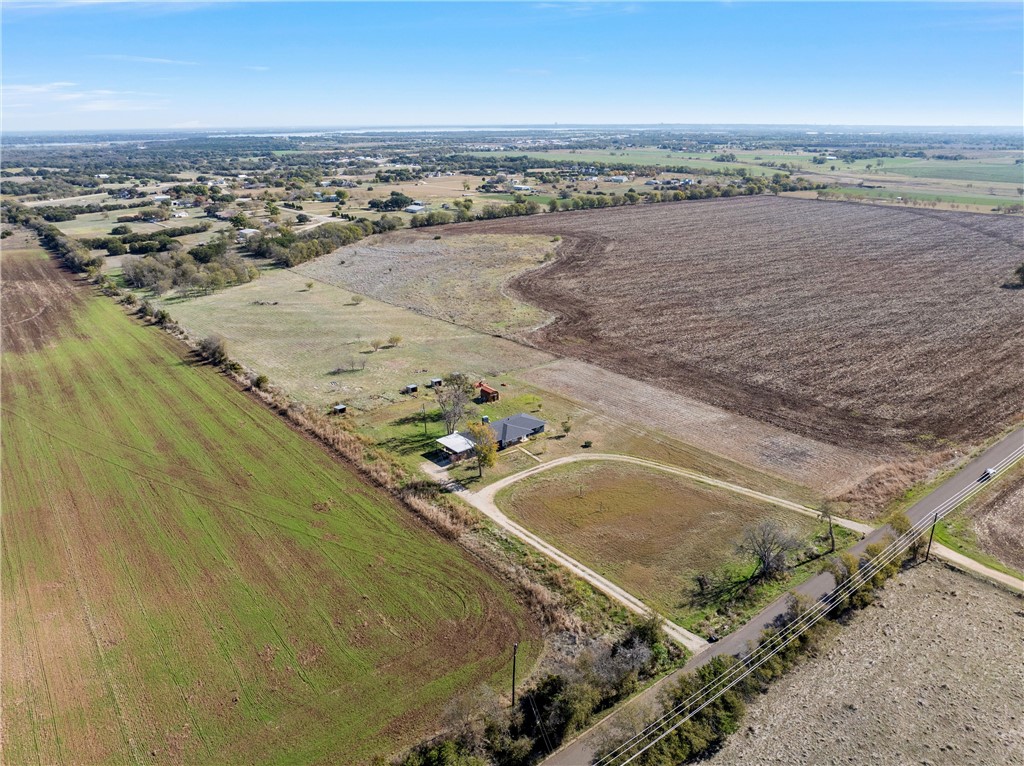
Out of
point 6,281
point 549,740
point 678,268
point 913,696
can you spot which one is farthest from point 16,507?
point 678,268

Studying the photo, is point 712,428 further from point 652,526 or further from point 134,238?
point 134,238

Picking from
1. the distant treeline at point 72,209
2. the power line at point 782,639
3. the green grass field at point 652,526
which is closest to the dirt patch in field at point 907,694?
the power line at point 782,639

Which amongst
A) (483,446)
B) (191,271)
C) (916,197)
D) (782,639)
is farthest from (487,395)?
(916,197)

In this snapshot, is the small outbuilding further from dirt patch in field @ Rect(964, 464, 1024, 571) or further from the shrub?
dirt patch in field @ Rect(964, 464, 1024, 571)

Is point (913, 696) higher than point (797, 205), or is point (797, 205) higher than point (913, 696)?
point (797, 205)

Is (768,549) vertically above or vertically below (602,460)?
above

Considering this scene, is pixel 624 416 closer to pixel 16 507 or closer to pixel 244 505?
pixel 244 505
